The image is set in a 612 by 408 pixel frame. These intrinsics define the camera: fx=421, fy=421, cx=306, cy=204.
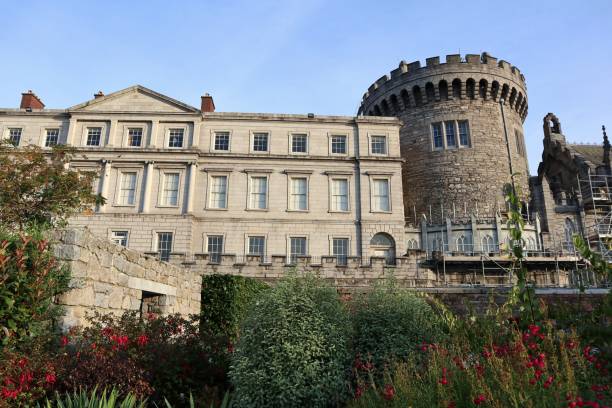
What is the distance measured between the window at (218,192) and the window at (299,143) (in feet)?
16.2

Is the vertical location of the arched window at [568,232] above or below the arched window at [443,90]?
below

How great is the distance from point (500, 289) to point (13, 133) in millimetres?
30221

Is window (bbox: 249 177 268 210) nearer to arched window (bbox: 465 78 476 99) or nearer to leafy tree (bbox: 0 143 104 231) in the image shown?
leafy tree (bbox: 0 143 104 231)

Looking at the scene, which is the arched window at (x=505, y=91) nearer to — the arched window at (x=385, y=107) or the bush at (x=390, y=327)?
the arched window at (x=385, y=107)

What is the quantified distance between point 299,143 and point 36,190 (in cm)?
1509

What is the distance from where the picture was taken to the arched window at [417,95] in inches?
1254

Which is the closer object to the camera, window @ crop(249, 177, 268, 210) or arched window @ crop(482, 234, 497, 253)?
arched window @ crop(482, 234, 497, 253)

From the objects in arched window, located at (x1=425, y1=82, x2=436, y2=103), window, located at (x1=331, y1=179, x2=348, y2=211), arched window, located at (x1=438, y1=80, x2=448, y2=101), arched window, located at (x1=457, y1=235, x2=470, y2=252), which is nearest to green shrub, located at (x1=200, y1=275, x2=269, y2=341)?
window, located at (x1=331, y1=179, x2=348, y2=211)

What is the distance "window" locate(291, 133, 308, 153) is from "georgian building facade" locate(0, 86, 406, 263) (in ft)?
0.22

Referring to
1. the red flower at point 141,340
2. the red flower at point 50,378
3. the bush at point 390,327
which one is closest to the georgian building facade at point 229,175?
the bush at point 390,327

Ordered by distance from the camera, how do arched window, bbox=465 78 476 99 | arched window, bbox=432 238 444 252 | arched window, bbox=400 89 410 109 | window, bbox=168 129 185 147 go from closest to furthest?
1. arched window, bbox=432 238 444 252
2. window, bbox=168 129 185 147
3. arched window, bbox=465 78 476 99
4. arched window, bbox=400 89 410 109

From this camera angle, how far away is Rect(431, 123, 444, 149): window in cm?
3097

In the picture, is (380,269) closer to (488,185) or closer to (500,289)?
(500,289)

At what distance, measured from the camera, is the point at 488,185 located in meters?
29.6
